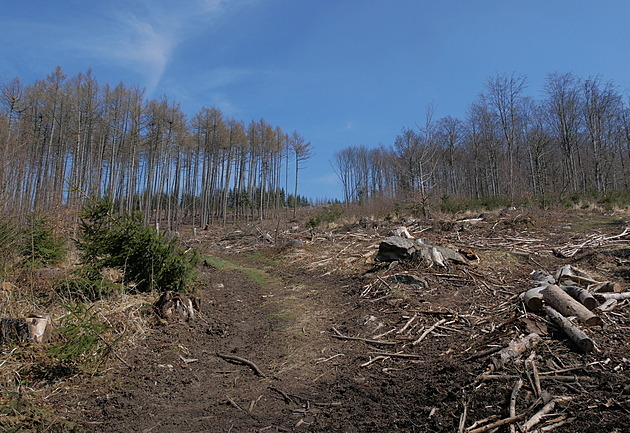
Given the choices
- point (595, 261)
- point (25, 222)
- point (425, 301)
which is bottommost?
point (425, 301)

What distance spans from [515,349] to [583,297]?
69.1 inches

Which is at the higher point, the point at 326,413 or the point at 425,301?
the point at 425,301

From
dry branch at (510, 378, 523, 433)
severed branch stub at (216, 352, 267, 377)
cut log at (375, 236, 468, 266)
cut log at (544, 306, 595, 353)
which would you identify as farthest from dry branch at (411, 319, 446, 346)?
cut log at (375, 236, 468, 266)

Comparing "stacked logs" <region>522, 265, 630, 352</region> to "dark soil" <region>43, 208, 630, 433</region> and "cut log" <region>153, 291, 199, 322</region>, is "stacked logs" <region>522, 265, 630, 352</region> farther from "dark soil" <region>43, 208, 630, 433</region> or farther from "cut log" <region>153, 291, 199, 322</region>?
"cut log" <region>153, 291, 199, 322</region>

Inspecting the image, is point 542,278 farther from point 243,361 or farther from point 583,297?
point 243,361

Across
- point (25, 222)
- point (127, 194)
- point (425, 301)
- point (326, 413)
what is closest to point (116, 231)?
point (25, 222)

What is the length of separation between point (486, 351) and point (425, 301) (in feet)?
7.59

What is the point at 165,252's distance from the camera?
6.18 metres

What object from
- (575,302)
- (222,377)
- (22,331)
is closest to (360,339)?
(222,377)

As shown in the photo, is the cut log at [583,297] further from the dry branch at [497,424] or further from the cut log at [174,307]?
the cut log at [174,307]

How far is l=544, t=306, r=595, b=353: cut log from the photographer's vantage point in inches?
141

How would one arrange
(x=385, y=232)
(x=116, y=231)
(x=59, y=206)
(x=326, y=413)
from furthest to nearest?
(x=385, y=232) < (x=59, y=206) < (x=116, y=231) < (x=326, y=413)

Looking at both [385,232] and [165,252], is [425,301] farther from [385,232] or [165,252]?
[385,232]

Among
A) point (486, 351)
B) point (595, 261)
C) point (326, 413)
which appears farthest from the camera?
point (595, 261)
